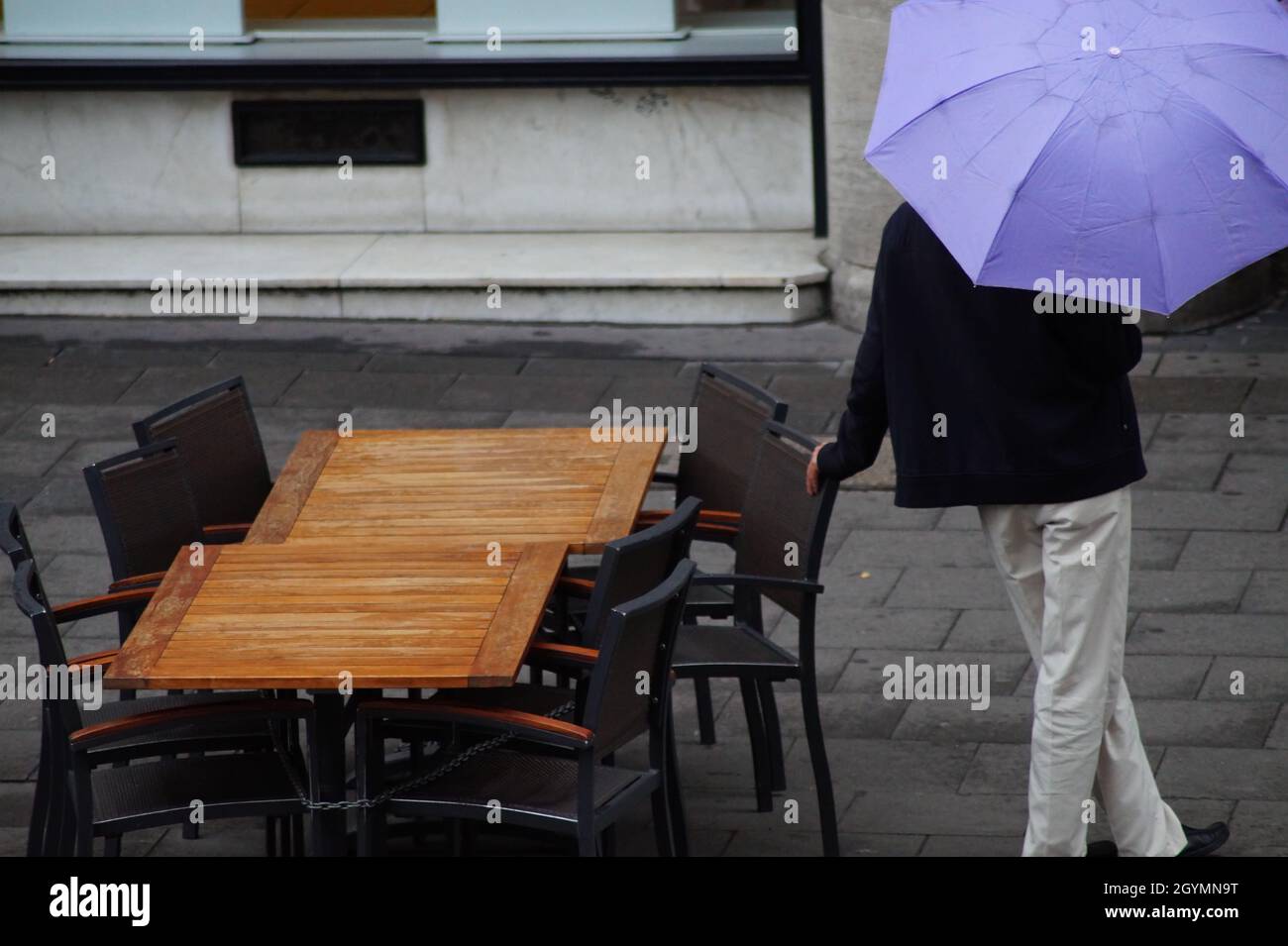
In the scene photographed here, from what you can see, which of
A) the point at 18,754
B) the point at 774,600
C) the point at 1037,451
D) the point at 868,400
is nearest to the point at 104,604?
the point at 18,754

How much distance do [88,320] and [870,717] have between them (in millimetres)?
5959

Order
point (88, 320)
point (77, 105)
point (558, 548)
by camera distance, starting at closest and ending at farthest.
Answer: point (558, 548) < point (88, 320) < point (77, 105)

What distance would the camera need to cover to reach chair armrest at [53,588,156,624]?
17.9 feet

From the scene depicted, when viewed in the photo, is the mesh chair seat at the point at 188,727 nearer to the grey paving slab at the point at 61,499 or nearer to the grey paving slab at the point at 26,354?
the grey paving slab at the point at 61,499

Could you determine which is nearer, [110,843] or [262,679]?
[262,679]

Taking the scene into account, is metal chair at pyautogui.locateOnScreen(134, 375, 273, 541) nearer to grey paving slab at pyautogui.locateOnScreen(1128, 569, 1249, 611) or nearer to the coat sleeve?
the coat sleeve

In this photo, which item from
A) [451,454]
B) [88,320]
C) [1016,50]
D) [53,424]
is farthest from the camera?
[88,320]

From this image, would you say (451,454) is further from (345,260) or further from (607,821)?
(345,260)

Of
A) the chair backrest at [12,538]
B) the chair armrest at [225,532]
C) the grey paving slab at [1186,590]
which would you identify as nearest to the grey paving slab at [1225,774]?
the grey paving slab at [1186,590]

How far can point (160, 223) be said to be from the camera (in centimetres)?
1166

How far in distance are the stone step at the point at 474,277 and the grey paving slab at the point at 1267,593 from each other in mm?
3707

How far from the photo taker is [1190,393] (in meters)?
9.22

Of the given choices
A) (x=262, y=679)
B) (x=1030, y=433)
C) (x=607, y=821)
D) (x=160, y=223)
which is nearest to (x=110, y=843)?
(x=262, y=679)

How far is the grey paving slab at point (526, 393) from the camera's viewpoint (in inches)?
369
